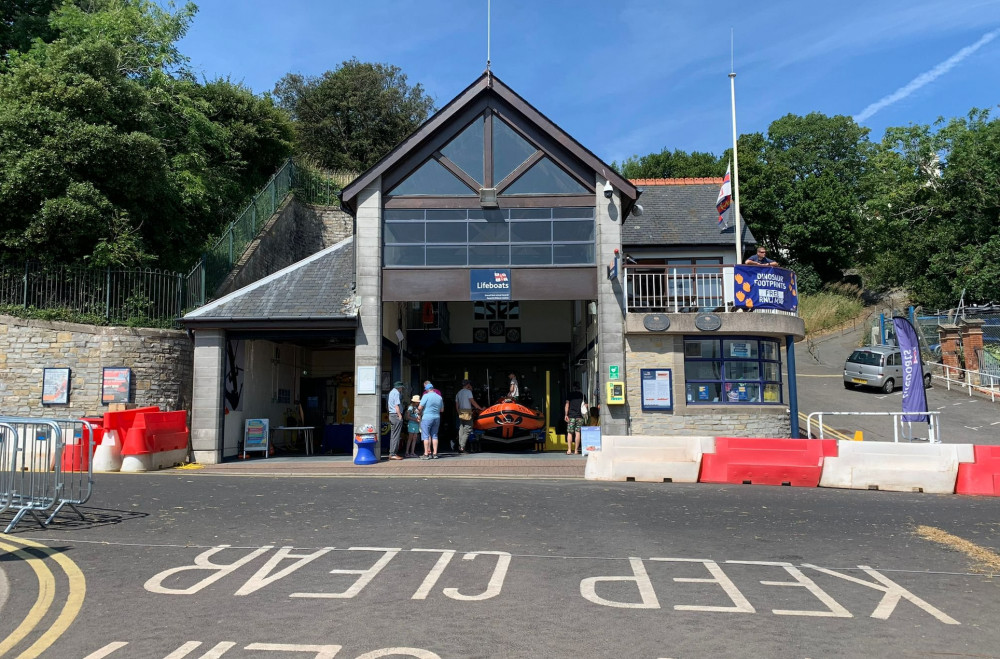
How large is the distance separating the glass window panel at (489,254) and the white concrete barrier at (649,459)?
6.52 m

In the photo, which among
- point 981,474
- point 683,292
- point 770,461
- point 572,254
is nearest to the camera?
point 981,474

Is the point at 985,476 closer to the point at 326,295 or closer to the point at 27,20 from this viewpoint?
the point at 326,295

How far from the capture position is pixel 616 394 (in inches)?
724

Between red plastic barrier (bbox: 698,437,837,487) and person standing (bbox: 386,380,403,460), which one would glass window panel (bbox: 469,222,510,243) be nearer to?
person standing (bbox: 386,380,403,460)

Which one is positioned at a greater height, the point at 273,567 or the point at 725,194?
the point at 725,194

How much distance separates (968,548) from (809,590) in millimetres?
3100

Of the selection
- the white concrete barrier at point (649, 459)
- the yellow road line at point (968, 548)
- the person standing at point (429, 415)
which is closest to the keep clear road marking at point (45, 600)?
the yellow road line at point (968, 548)

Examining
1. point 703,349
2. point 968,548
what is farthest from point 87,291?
point 968,548

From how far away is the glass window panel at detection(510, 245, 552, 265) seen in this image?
63.2 feet

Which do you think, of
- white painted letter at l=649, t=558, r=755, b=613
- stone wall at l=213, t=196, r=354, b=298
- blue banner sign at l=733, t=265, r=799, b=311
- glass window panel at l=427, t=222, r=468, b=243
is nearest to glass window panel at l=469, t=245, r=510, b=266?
Answer: glass window panel at l=427, t=222, r=468, b=243

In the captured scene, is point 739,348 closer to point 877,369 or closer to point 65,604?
point 877,369

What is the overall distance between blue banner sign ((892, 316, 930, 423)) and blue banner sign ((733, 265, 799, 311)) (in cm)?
265

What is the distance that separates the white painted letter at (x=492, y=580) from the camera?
5.87m

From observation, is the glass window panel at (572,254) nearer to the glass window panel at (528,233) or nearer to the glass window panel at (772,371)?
the glass window panel at (528,233)
